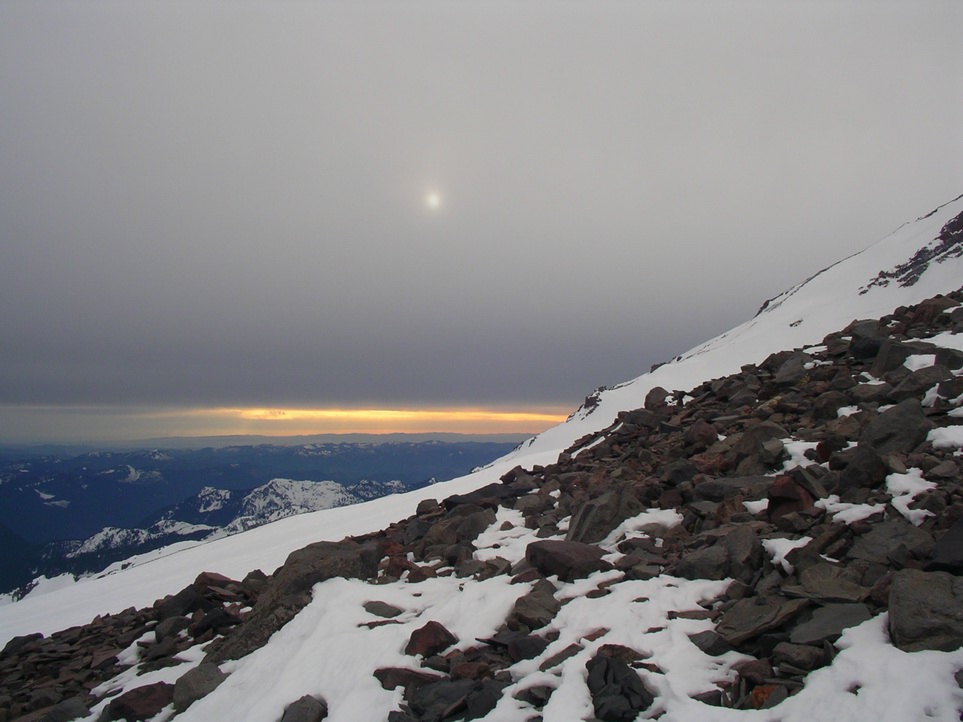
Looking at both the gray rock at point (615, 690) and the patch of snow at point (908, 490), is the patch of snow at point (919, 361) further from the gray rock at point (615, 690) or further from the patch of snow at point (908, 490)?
the gray rock at point (615, 690)

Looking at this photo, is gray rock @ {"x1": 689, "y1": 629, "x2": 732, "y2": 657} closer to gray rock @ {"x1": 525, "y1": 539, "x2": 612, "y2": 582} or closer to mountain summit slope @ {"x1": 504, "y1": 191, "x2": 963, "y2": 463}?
gray rock @ {"x1": 525, "y1": 539, "x2": 612, "y2": 582}

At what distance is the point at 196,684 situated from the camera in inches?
362

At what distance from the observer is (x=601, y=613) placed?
28.4ft

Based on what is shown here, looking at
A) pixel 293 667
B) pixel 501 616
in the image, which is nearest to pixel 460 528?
pixel 501 616

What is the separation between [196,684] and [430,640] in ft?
13.7

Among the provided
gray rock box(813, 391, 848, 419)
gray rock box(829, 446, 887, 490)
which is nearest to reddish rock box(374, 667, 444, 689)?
gray rock box(829, 446, 887, 490)

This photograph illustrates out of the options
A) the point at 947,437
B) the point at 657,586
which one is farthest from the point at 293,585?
the point at 947,437

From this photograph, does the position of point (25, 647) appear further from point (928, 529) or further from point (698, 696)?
point (928, 529)

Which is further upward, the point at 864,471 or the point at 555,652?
the point at 864,471

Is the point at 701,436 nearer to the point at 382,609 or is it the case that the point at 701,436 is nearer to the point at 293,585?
the point at 382,609

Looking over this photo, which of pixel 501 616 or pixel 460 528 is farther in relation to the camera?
pixel 460 528

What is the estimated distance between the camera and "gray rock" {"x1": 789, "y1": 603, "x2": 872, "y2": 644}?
629 centimetres

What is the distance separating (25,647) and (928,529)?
63.5 ft

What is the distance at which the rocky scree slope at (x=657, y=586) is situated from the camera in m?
6.50
